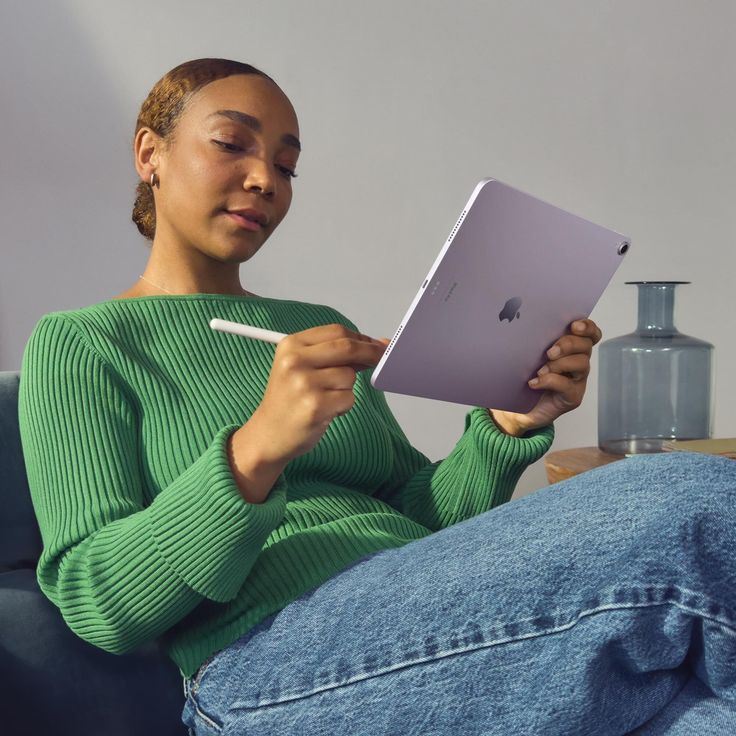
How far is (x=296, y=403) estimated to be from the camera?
2.49ft

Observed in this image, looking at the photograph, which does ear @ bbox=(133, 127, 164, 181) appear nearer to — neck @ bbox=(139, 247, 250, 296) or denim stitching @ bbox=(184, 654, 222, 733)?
neck @ bbox=(139, 247, 250, 296)

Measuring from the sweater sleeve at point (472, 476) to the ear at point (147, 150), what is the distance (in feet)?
1.25

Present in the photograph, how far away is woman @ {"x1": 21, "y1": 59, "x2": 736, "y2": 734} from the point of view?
24.9 inches

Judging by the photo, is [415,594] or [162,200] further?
[162,200]

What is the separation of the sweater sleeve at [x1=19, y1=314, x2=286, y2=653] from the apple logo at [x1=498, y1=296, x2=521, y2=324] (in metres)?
0.28

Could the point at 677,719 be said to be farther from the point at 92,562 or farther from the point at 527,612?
the point at 92,562

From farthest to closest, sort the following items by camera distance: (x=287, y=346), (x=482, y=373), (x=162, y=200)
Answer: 1. (x=162, y=200)
2. (x=482, y=373)
3. (x=287, y=346)

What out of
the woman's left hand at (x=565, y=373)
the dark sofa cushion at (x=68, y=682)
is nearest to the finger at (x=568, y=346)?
the woman's left hand at (x=565, y=373)

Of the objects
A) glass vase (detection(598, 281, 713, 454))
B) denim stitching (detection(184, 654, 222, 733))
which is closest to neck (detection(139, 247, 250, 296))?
denim stitching (detection(184, 654, 222, 733))

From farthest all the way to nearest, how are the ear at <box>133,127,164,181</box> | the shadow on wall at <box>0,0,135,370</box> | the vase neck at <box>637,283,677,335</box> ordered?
the shadow on wall at <box>0,0,135,370</box>
the vase neck at <box>637,283,677,335</box>
the ear at <box>133,127,164,181</box>

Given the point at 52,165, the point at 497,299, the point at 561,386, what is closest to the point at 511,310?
the point at 497,299

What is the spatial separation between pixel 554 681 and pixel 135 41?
1661 mm

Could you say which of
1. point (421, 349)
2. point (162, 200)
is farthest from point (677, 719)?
point (162, 200)

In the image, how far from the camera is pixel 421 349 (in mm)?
855
